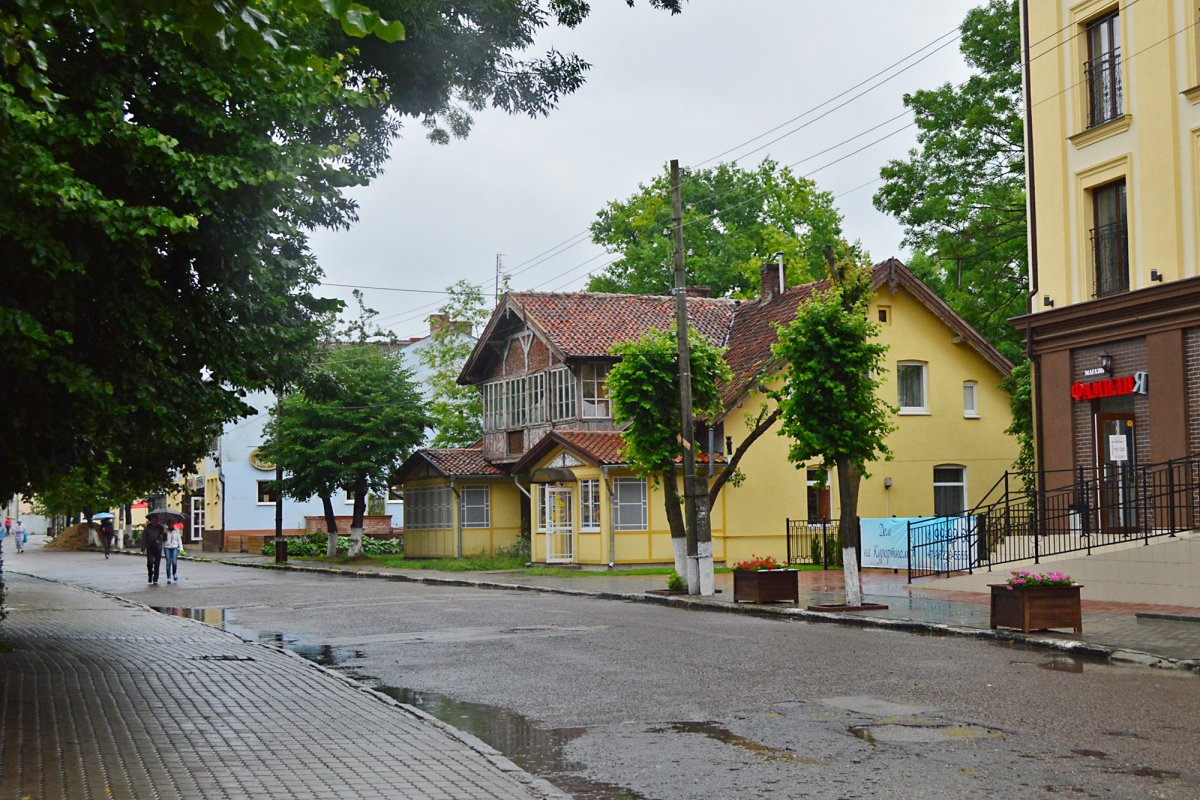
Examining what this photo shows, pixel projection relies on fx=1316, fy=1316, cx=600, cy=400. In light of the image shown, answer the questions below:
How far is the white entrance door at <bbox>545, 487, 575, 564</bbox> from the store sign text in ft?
61.9

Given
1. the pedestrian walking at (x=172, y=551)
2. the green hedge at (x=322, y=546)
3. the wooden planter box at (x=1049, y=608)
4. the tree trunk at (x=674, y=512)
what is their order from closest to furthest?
the wooden planter box at (x=1049, y=608)
the tree trunk at (x=674, y=512)
the pedestrian walking at (x=172, y=551)
the green hedge at (x=322, y=546)

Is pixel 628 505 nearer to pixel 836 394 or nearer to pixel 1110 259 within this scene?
pixel 836 394

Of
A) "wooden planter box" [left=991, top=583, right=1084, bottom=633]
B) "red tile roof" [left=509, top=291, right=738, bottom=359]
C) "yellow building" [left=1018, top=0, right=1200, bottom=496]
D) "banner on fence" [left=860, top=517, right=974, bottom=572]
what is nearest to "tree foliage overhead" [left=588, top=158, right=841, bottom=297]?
"red tile roof" [left=509, top=291, right=738, bottom=359]

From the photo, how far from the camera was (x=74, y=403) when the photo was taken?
11.9 metres

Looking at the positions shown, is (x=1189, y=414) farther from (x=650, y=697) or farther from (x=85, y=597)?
(x=85, y=597)

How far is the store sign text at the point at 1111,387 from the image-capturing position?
22188mm

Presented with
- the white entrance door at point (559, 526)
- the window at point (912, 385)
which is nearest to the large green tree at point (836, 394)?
the window at point (912, 385)

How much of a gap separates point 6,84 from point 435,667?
7.79m

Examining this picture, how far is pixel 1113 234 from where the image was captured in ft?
76.7

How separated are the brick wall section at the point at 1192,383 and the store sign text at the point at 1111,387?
88 centimetres

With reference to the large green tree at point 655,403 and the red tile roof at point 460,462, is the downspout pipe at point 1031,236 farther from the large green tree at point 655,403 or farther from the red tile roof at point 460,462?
the red tile roof at point 460,462

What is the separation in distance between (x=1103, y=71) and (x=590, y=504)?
1992cm

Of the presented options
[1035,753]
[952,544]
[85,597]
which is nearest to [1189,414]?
[952,544]

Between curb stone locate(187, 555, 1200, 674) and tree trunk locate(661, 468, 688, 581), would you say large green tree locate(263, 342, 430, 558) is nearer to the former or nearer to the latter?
curb stone locate(187, 555, 1200, 674)
